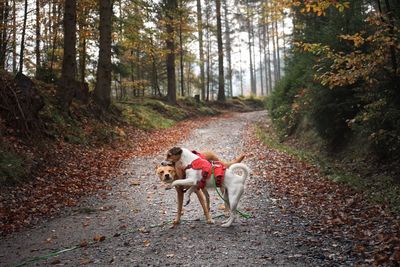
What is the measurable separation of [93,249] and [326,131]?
335 inches

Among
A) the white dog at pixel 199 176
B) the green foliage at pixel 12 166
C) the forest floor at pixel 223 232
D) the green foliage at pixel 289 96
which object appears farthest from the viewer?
the green foliage at pixel 289 96

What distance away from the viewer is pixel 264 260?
4.95m

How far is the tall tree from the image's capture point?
45.8ft

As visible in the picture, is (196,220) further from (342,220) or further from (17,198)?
(17,198)

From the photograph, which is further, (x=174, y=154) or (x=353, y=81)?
(x=353, y=81)

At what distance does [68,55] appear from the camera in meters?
14.1

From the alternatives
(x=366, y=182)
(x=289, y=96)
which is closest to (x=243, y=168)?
(x=366, y=182)

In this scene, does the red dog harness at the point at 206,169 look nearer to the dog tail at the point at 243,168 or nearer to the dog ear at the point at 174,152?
the dog tail at the point at 243,168

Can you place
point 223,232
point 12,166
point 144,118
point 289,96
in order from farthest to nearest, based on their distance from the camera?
point 144,118 < point 289,96 < point 12,166 < point 223,232

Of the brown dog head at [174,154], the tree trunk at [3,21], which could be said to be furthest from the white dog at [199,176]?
the tree trunk at [3,21]

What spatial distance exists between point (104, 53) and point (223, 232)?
43.4 ft

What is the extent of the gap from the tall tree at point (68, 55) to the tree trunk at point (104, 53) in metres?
2.73

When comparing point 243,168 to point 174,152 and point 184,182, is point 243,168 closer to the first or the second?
point 184,182

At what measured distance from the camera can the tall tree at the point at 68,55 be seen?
45.8ft
